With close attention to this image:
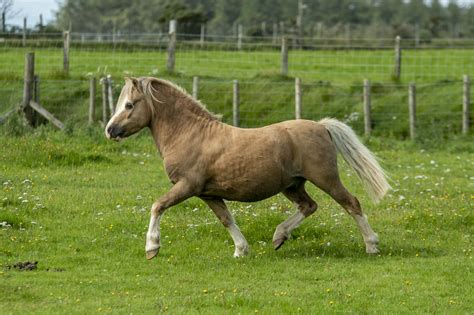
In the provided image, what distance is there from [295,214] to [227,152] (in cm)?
135

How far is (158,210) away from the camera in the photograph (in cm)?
1120

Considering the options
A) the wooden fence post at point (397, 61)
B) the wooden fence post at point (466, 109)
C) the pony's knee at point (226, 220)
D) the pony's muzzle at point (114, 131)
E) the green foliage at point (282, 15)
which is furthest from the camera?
the green foliage at point (282, 15)

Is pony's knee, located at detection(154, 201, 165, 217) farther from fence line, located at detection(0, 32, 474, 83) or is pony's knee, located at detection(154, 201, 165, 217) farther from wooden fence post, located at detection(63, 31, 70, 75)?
wooden fence post, located at detection(63, 31, 70, 75)

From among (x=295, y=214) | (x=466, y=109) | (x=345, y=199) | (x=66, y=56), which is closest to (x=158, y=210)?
(x=295, y=214)

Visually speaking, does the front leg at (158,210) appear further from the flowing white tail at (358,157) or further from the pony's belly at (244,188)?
the flowing white tail at (358,157)

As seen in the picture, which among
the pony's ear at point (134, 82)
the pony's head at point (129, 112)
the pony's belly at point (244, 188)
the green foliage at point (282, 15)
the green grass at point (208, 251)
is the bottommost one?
the green grass at point (208, 251)

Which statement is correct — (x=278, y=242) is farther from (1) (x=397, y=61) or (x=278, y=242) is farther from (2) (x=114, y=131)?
(1) (x=397, y=61)

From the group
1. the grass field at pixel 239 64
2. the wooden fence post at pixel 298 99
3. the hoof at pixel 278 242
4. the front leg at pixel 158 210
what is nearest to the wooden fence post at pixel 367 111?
the wooden fence post at pixel 298 99

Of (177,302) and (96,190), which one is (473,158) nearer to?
(96,190)

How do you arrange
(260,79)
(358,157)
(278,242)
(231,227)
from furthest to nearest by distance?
1. (260,79)
2. (358,157)
3. (278,242)
4. (231,227)

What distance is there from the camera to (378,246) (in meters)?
12.1

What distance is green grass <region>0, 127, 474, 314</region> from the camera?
948cm

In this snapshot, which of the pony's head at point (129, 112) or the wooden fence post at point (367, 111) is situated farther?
the wooden fence post at point (367, 111)

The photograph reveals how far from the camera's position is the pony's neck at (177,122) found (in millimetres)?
11837
